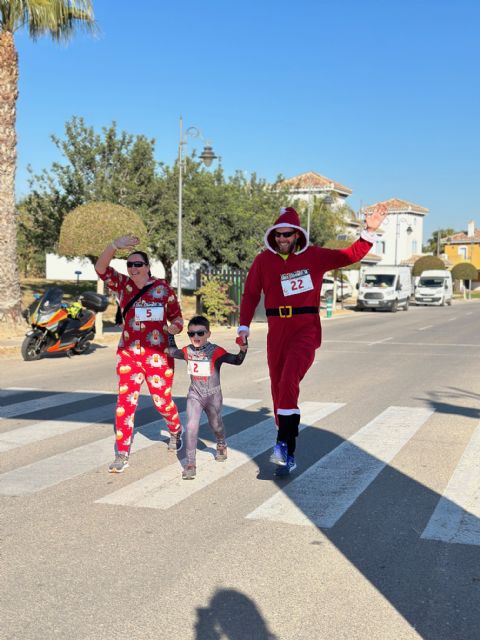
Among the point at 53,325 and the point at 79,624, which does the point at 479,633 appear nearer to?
the point at 79,624

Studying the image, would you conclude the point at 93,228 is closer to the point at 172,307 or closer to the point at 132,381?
the point at 172,307

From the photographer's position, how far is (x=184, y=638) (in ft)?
10.2

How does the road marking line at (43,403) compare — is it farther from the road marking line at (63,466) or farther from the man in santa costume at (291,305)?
the man in santa costume at (291,305)

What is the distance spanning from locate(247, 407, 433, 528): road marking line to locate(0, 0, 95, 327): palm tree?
1232cm

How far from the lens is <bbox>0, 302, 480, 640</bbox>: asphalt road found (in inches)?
131

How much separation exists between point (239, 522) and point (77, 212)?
13.9m

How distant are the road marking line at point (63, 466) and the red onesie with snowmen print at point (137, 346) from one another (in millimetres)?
423

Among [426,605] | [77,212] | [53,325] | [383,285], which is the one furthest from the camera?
[383,285]

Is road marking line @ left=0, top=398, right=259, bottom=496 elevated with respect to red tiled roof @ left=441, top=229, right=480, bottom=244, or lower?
lower

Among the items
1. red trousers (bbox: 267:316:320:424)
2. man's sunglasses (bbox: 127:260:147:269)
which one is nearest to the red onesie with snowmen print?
man's sunglasses (bbox: 127:260:147:269)

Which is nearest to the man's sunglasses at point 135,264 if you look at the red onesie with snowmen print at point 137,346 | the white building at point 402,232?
the red onesie with snowmen print at point 137,346

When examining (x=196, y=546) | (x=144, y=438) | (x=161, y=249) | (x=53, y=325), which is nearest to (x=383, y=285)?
(x=161, y=249)

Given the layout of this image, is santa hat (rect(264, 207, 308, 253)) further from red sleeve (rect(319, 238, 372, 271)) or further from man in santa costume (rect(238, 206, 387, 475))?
red sleeve (rect(319, 238, 372, 271))

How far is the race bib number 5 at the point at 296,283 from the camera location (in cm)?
571
